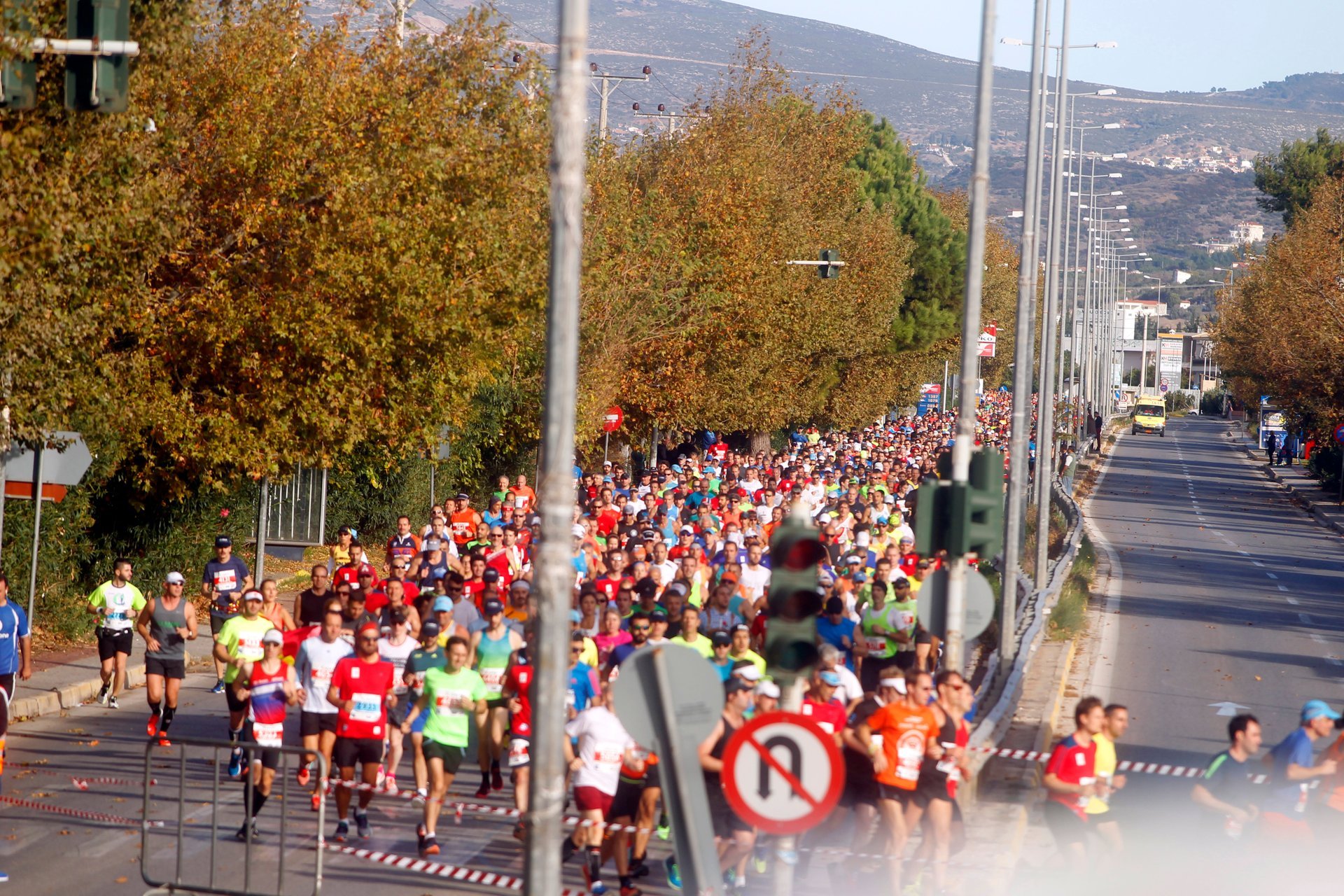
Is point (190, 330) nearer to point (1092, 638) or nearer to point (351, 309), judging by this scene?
point (351, 309)

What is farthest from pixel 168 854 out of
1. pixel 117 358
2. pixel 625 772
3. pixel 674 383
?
pixel 674 383

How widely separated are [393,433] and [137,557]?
4187mm

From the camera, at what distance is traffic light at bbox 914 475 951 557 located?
10.9 meters

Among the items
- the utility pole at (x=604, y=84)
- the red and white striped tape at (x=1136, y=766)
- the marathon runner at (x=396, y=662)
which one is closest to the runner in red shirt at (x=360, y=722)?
the marathon runner at (x=396, y=662)

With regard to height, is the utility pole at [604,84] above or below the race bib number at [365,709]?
above

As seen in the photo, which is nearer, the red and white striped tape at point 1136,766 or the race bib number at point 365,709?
the race bib number at point 365,709

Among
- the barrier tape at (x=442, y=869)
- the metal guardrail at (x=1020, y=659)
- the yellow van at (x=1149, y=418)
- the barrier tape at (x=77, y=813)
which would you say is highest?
the yellow van at (x=1149, y=418)

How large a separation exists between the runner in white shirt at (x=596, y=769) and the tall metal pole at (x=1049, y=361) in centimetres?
1596

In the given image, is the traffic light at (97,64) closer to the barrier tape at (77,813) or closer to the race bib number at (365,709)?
the race bib number at (365,709)

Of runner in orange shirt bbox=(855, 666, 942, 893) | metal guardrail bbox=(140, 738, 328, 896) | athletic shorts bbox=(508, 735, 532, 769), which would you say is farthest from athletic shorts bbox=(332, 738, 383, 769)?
runner in orange shirt bbox=(855, 666, 942, 893)

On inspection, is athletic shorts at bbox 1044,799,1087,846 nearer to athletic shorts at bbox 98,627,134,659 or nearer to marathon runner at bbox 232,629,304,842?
marathon runner at bbox 232,629,304,842

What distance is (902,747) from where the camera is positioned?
10312 millimetres

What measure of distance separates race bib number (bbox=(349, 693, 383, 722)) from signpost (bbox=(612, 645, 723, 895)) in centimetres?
526

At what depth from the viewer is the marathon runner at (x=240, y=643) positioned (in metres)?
13.1
